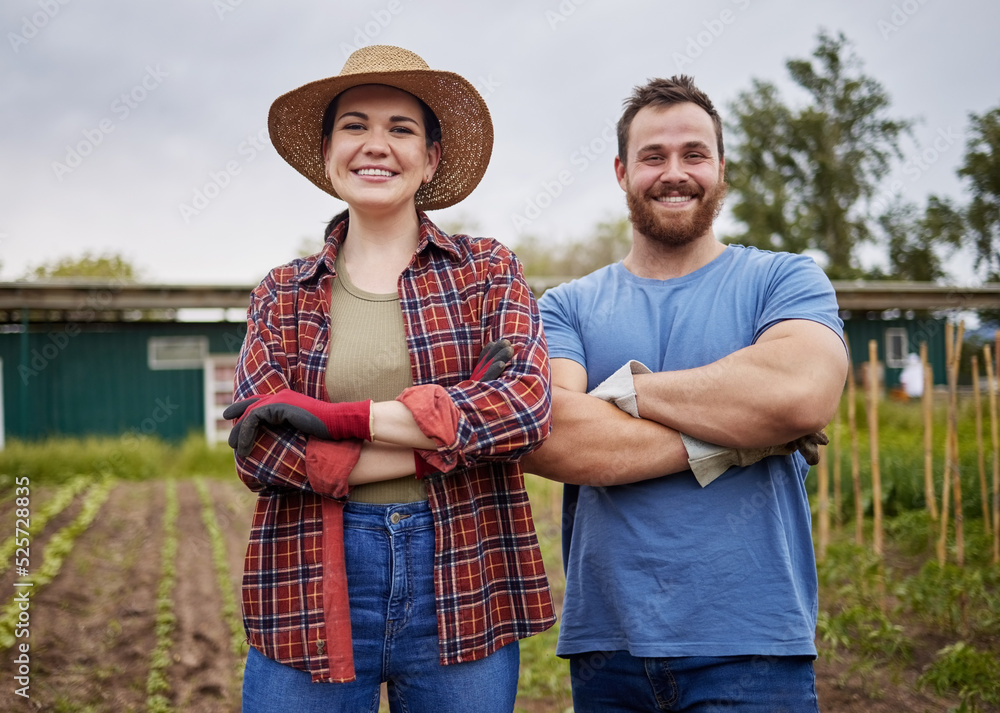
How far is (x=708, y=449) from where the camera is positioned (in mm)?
1872

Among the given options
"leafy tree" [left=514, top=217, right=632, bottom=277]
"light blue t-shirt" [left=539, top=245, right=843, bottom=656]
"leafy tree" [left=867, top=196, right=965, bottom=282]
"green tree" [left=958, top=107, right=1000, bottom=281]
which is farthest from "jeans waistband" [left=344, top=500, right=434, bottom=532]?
"leafy tree" [left=514, top=217, right=632, bottom=277]

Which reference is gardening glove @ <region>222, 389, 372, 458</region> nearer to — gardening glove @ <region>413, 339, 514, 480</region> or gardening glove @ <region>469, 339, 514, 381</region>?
gardening glove @ <region>413, 339, 514, 480</region>

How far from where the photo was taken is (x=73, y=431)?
46.2ft

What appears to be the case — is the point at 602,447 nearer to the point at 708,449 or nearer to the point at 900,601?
the point at 708,449

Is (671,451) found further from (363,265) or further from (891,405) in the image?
(891,405)

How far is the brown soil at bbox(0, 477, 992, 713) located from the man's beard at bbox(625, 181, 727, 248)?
8.79 feet

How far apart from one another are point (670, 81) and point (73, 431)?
1474 centimetres

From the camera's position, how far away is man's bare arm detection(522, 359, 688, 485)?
1.89 metres

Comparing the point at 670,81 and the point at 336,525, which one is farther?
the point at 670,81

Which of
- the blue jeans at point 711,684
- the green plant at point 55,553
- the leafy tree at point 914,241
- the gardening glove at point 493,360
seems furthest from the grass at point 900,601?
the leafy tree at point 914,241

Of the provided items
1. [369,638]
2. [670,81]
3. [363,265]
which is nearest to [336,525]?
[369,638]

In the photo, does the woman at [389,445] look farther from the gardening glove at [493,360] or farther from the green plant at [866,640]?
the green plant at [866,640]

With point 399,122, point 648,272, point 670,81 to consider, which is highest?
point 670,81

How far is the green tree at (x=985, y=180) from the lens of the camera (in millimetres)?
16234
